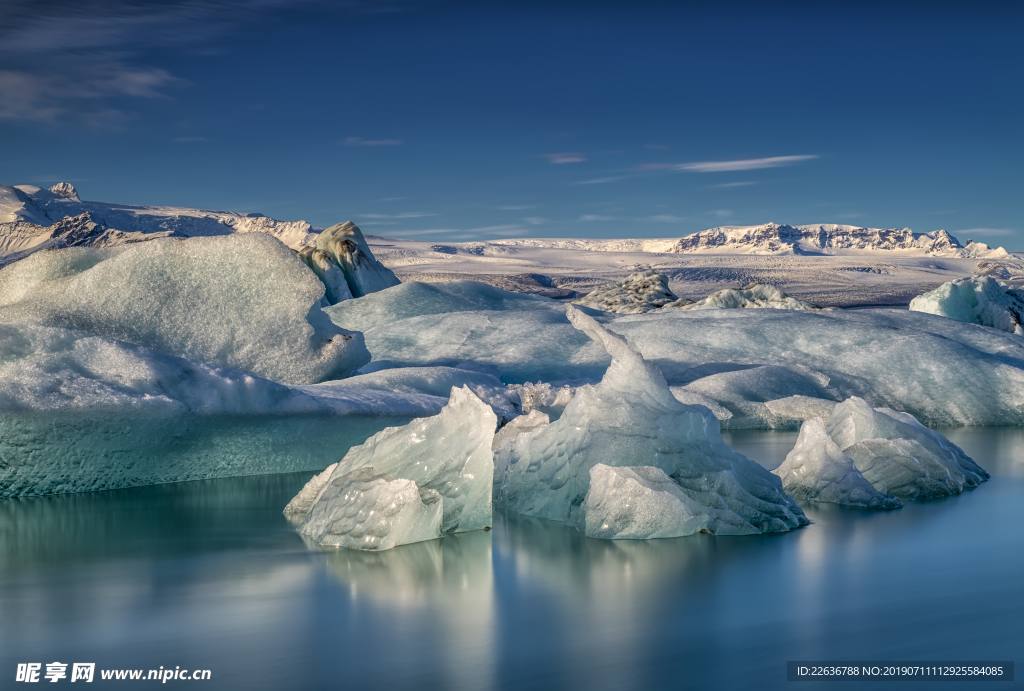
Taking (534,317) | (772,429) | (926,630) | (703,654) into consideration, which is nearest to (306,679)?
(703,654)

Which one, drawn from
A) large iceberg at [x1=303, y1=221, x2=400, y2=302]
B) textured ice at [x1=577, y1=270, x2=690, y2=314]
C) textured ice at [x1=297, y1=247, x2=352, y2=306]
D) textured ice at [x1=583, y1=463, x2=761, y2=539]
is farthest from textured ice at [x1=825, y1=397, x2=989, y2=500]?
textured ice at [x1=577, y1=270, x2=690, y2=314]

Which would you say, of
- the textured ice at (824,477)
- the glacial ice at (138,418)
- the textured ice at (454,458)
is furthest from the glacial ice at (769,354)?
the textured ice at (454,458)

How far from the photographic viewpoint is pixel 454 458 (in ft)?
14.8

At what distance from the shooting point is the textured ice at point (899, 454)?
5.45 metres

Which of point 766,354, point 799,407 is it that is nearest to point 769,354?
point 766,354

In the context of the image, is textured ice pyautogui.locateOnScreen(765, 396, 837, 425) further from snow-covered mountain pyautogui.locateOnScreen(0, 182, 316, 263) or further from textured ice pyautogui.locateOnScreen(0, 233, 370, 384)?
snow-covered mountain pyautogui.locateOnScreen(0, 182, 316, 263)

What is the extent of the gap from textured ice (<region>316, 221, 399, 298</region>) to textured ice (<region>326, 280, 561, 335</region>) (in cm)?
231

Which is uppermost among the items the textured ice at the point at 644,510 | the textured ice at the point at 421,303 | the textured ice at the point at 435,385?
the textured ice at the point at 421,303

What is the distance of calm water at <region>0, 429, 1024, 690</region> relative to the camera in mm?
2654

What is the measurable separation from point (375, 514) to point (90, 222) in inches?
5704

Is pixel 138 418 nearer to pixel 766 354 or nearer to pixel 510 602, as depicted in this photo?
pixel 510 602

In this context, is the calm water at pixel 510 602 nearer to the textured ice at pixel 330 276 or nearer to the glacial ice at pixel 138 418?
the glacial ice at pixel 138 418

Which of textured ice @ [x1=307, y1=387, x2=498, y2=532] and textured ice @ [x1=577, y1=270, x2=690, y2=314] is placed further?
textured ice @ [x1=577, y1=270, x2=690, y2=314]

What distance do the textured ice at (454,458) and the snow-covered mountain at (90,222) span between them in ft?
394
